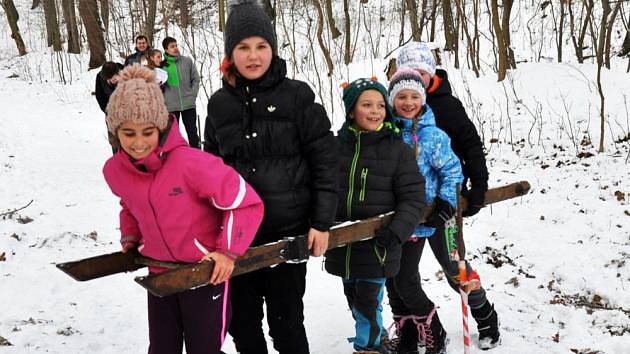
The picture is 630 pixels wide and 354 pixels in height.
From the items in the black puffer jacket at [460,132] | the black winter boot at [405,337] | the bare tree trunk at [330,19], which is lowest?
the black winter boot at [405,337]

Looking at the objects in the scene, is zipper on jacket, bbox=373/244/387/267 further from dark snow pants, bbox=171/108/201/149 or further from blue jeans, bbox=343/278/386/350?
dark snow pants, bbox=171/108/201/149

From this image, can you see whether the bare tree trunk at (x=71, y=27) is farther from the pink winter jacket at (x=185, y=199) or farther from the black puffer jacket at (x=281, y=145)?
the pink winter jacket at (x=185, y=199)

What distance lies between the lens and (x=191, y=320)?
2.52m

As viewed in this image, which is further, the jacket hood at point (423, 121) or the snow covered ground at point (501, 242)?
the snow covered ground at point (501, 242)

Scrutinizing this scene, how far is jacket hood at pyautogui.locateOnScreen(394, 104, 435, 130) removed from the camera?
336 cm

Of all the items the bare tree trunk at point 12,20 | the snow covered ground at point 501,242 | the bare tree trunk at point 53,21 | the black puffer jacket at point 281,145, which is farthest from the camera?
the bare tree trunk at point 12,20

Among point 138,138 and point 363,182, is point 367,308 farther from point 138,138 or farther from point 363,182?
point 138,138

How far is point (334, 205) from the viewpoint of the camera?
106 inches

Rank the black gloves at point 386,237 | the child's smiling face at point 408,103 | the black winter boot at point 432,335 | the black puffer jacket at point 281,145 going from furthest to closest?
1. the black winter boot at point 432,335
2. the child's smiling face at point 408,103
3. the black gloves at point 386,237
4. the black puffer jacket at point 281,145

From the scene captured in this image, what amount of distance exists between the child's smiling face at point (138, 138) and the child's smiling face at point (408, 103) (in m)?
1.62

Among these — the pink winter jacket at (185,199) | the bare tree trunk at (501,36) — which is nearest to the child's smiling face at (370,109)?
the pink winter jacket at (185,199)

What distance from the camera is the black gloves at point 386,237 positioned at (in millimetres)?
2959

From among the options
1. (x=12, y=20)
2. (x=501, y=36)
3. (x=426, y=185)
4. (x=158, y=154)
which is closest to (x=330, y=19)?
(x=501, y=36)

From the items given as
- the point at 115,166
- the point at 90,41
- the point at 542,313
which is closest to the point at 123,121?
the point at 115,166
